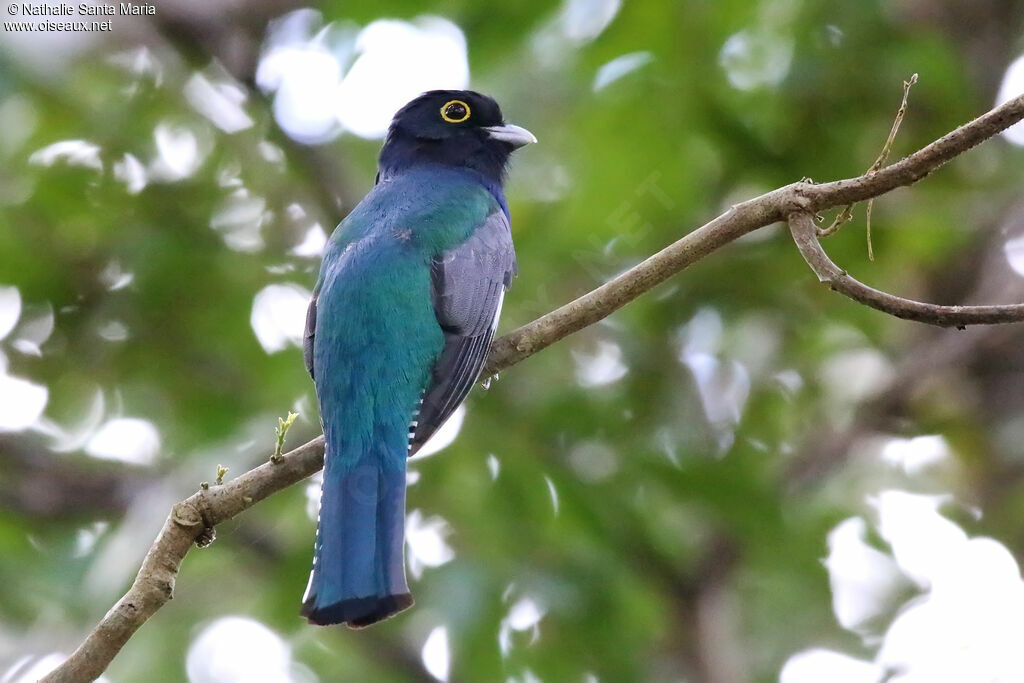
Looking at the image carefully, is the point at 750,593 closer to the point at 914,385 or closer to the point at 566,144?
the point at 914,385

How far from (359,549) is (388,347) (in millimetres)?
880

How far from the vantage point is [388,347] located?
4.20 metres

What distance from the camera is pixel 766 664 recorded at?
7207mm

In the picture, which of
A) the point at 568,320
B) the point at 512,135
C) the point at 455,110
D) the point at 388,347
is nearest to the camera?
the point at 568,320

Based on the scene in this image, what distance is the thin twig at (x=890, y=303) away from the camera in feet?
10.3

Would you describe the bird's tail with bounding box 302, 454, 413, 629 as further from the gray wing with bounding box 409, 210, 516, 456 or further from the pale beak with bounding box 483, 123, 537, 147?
the pale beak with bounding box 483, 123, 537, 147

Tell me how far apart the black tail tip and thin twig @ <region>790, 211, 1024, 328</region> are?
55.9 inches

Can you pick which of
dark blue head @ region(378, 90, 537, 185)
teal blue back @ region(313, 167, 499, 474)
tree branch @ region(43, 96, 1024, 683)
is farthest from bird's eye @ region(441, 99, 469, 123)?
tree branch @ region(43, 96, 1024, 683)

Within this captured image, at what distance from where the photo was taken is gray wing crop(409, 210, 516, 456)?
4.14 m

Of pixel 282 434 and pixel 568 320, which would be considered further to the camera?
pixel 568 320

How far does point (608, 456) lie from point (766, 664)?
2.48m

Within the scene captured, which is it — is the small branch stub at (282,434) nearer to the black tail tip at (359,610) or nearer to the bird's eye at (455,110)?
the black tail tip at (359,610)

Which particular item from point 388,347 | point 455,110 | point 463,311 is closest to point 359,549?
point 388,347

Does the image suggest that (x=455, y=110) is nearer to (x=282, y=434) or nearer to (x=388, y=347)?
(x=388, y=347)
